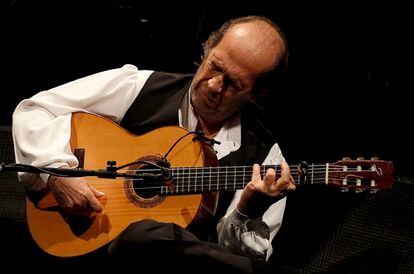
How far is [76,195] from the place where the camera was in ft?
6.70

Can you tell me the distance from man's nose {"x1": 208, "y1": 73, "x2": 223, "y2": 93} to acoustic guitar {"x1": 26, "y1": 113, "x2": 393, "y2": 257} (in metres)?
0.21

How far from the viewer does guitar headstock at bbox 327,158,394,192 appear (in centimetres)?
197

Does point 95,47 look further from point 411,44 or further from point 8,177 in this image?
point 411,44

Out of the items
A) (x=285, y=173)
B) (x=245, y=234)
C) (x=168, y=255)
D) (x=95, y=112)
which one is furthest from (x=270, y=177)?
(x=95, y=112)

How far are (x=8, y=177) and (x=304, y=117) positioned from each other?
1609 millimetres

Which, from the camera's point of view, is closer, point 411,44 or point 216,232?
point 216,232

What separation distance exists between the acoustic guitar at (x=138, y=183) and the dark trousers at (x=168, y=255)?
31 centimetres

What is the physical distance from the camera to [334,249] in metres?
2.60

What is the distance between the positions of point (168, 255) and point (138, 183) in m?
0.47

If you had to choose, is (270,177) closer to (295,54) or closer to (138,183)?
(138,183)

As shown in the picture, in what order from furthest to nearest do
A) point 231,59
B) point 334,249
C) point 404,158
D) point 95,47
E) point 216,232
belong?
point 95,47 < point 404,158 < point 334,249 < point 216,232 < point 231,59

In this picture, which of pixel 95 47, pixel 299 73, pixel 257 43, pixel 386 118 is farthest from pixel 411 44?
pixel 95 47

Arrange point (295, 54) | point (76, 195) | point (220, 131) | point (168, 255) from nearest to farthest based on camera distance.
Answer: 1. point (168, 255)
2. point (76, 195)
3. point (220, 131)
4. point (295, 54)

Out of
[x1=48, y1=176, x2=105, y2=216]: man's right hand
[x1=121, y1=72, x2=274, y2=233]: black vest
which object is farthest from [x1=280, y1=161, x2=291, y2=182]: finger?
[x1=48, y1=176, x2=105, y2=216]: man's right hand
